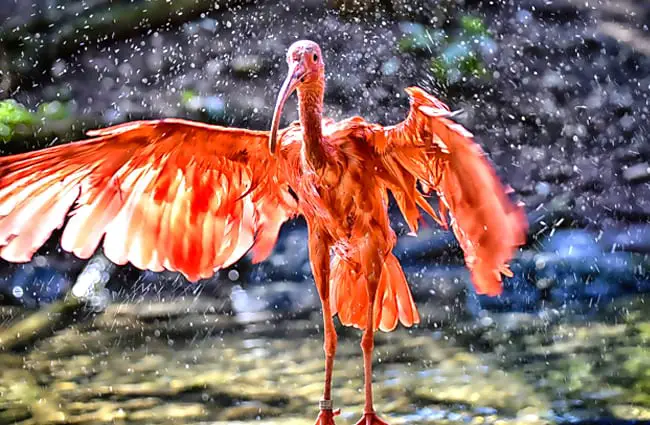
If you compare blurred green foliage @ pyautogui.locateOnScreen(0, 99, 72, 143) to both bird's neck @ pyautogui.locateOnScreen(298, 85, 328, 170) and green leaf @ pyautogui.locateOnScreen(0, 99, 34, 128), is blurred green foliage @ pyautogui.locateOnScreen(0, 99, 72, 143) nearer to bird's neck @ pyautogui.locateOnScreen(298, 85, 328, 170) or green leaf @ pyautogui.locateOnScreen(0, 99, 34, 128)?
green leaf @ pyautogui.locateOnScreen(0, 99, 34, 128)

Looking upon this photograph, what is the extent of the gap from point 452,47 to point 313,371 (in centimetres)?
180

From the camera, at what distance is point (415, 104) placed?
6.68 ft

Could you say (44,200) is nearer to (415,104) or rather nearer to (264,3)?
(415,104)

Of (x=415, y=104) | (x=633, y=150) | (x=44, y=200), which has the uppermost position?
(x=415, y=104)

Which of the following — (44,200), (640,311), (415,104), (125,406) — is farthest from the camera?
(640,311)

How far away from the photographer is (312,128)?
7.04 feet

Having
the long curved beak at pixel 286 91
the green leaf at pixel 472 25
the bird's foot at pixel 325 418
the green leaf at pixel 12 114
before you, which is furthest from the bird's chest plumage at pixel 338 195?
the green leaf at pixel 472 25

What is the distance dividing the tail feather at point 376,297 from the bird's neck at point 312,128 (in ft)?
1.05

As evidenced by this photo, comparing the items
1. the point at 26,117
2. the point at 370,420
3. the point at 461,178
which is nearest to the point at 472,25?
the point at 26,117

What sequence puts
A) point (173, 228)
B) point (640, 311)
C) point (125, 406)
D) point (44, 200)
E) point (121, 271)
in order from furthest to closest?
point (121, 271) → point (640, 311) → point (125, 406) → point (173, 228) → point (44, 200)

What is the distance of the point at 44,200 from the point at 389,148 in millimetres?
796

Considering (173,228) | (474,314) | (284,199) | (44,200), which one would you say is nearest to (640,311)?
(474,314)

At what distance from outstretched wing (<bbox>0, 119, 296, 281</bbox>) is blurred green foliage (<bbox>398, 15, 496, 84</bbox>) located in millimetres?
1838

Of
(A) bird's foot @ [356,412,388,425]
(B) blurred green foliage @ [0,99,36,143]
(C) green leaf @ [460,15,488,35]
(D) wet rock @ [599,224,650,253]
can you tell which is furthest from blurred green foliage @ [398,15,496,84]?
(A) bird's foot @ [356,412,388,425]
